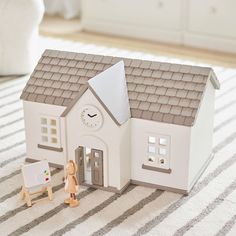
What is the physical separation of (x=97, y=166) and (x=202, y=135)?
36 centimetres

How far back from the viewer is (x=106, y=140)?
6.05 ft

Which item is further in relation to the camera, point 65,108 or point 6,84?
point 6,84

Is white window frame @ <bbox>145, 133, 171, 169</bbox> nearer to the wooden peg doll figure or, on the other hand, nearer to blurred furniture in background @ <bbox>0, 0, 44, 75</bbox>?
the wooden peg doll figure

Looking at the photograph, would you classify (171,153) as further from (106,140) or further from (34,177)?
(34,177)

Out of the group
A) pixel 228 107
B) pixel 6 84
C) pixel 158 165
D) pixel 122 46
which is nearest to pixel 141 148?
pixel 158 165

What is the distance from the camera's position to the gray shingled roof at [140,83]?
1.83 metres

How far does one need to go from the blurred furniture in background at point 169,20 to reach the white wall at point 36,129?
167cm

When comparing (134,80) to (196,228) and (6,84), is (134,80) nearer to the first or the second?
(196,228)

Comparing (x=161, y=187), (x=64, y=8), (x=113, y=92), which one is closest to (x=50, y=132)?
(x=113, y=92)

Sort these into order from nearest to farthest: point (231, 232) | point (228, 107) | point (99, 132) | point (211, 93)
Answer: point (231, 232) < point (99, 132) < point (211, 93) < point (228, 107)

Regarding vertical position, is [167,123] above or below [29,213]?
above

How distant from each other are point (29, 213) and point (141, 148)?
40 cm

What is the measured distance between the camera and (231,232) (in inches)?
68.0

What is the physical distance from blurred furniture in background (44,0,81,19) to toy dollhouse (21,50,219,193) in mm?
2125
